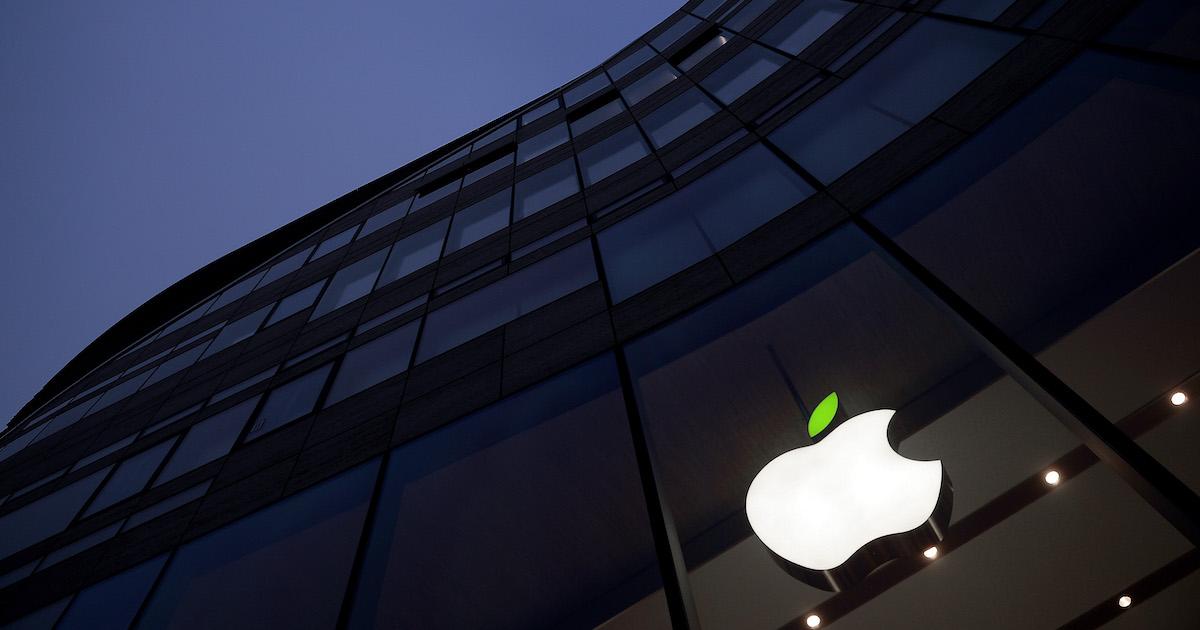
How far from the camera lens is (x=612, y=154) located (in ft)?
36.8

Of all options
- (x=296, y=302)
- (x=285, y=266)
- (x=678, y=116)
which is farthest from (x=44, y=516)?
(x=678, y=116)

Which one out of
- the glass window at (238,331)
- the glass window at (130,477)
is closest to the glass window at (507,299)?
the glass window at (130,477)

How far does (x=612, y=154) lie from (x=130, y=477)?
27.9 feet

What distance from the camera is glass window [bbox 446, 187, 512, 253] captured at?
1116cm

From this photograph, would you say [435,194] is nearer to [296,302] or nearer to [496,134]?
[496,134]

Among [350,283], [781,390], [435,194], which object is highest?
[435,194]

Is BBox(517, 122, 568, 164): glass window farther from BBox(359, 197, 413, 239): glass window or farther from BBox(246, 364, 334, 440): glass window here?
BBox(246, 364, 334, 440): glass window

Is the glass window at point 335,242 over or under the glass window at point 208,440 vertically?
over

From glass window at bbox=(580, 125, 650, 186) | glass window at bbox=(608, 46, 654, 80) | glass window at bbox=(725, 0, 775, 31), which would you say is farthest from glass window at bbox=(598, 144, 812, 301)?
glass window at bbox=(608, 46, 654, 80)

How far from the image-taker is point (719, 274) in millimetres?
6723

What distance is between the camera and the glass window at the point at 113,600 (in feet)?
22.0

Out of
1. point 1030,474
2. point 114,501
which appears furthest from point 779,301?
point 114,501

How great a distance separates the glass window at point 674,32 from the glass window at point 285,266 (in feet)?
30.9

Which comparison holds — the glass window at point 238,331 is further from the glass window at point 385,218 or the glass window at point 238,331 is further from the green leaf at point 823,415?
the green leaf at point 823,415
